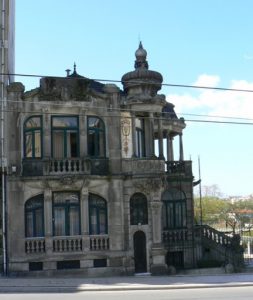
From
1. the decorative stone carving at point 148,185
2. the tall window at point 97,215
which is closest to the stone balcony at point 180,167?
the decorative stone carving at point 148,185

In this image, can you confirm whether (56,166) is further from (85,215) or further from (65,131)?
(85,215)

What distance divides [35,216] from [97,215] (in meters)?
3.04

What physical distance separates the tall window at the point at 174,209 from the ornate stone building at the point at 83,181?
3.66 metres

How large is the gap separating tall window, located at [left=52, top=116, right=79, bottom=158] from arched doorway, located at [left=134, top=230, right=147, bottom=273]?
517 centimetres

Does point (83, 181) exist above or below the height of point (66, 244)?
above

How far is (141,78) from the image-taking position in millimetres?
31328

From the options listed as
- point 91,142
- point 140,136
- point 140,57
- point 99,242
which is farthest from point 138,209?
point 140,57

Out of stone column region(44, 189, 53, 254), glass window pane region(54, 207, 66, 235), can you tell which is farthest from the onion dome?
glass window pane region(54, 207, 66, 235)

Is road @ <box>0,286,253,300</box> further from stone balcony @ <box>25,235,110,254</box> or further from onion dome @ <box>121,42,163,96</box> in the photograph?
onion dome @ <box>121,42,163,96</box>

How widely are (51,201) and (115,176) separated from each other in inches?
133

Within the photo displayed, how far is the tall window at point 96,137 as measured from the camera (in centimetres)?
2881

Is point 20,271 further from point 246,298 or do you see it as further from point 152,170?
point 246,298

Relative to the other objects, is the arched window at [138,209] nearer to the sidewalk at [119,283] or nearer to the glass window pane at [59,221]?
the sidewalk at [119,283]

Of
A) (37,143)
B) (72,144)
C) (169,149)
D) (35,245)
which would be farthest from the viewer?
(169,149)
